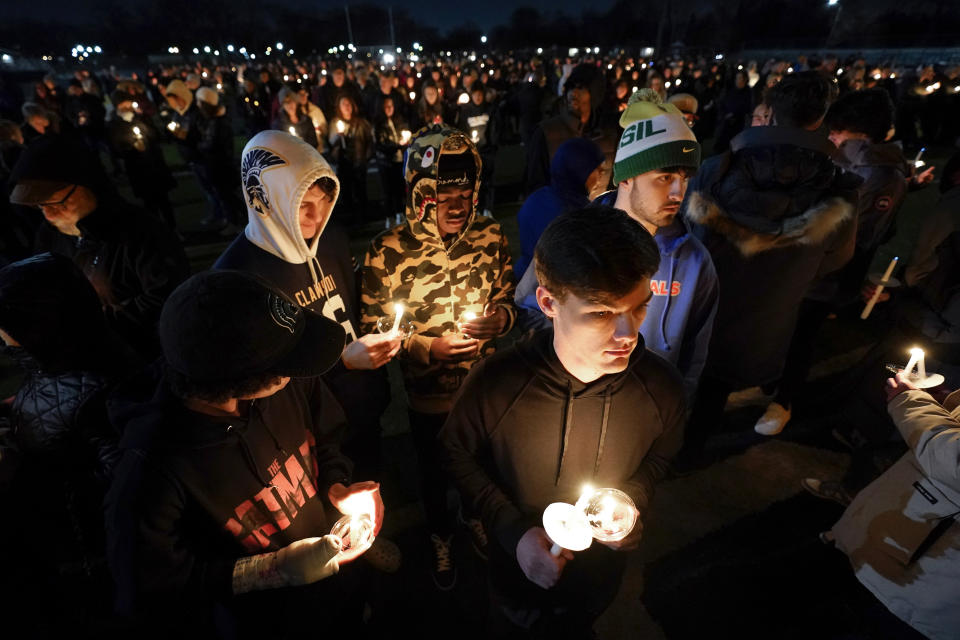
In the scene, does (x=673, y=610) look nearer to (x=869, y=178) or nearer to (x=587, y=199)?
(x=587, y=199)

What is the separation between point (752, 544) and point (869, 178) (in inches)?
144

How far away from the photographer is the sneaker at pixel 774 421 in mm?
4316

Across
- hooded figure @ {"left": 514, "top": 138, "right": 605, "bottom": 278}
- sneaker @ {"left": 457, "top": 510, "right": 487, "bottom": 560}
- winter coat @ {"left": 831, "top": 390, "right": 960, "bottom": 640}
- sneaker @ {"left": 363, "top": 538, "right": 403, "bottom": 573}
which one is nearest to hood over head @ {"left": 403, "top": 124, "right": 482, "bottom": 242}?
hooded figure @ {"left": 514, "top": 138, "right": 605, "bottom": 278}

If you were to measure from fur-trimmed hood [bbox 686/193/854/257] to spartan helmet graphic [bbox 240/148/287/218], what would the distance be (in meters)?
2.66

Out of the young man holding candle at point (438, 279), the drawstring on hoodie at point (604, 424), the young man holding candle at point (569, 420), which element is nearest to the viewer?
the young man holding candle at point (569, 420)

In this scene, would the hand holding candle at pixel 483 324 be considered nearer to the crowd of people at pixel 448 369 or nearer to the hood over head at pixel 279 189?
the crowd of people at pixel 448 369

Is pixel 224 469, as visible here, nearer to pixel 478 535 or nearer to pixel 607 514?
pixel 607 514

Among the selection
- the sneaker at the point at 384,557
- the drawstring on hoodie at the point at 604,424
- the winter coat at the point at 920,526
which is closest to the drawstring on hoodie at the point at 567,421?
the drawstring on hoodie at the point at 604,424

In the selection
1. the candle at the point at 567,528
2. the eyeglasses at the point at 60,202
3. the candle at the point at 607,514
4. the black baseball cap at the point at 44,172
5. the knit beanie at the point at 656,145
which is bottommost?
the candle at the point at 567,528

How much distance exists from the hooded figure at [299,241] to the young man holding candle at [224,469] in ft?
2.10

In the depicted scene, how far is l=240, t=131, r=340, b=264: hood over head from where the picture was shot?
2.52 m

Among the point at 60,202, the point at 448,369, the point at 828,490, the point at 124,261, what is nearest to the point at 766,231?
the point at 448,369

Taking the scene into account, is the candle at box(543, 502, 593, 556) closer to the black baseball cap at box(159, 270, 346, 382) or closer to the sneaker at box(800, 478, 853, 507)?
the black baseball cap at box(159, 270, 346, 382)

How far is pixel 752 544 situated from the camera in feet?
11.2
